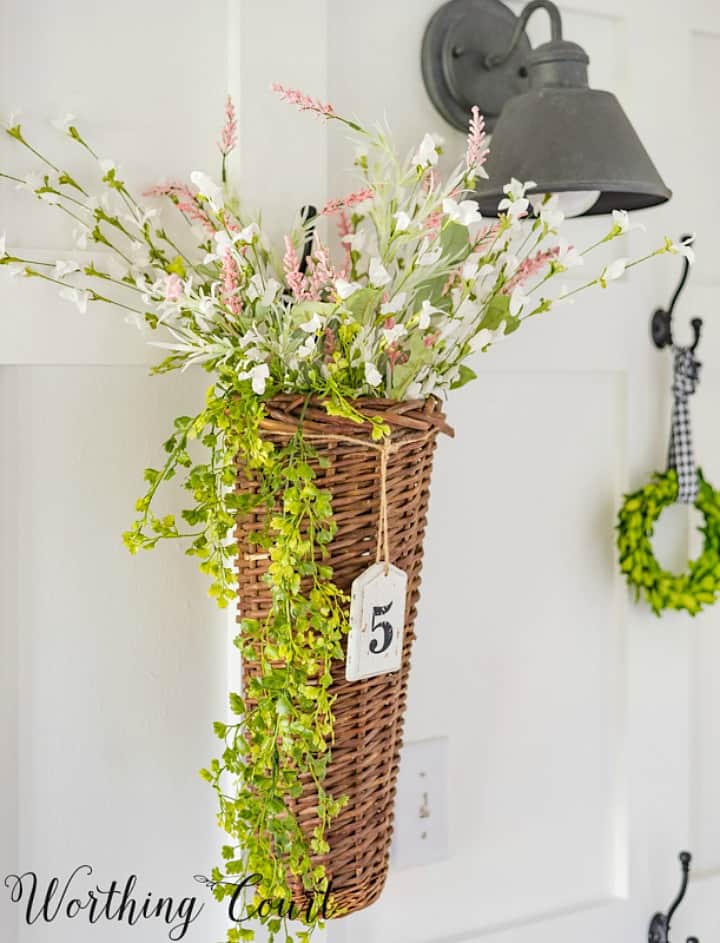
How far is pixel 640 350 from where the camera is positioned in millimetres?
1326

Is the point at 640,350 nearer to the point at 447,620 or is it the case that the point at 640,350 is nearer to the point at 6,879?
the point at 447,620

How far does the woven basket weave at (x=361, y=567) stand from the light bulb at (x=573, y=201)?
259mm

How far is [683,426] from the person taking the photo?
129cm

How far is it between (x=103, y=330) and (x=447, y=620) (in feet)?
1.68

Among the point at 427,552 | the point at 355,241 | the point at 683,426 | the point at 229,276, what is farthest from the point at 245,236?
the point at 683,426

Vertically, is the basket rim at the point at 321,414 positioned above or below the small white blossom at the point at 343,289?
below

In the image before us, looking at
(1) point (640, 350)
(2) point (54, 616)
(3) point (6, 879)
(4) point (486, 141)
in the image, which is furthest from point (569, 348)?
(3) point (6, 879)

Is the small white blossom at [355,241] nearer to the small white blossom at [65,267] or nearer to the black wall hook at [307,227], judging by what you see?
the black wall hook at [307,227]

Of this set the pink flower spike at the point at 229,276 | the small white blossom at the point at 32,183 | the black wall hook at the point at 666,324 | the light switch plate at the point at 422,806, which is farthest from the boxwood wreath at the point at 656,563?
the small white blossom at the point at 32,183

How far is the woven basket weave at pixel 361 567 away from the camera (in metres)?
0.87

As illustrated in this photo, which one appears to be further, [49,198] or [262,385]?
[49,198]

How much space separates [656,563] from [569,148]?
532 millimetres

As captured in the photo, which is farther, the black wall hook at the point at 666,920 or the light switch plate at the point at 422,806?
the black wall hook at the point at 666,920

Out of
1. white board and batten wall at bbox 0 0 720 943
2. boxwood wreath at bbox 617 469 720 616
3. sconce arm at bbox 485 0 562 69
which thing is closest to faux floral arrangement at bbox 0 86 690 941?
white board and batten wall at bbox 0 0 720 943
